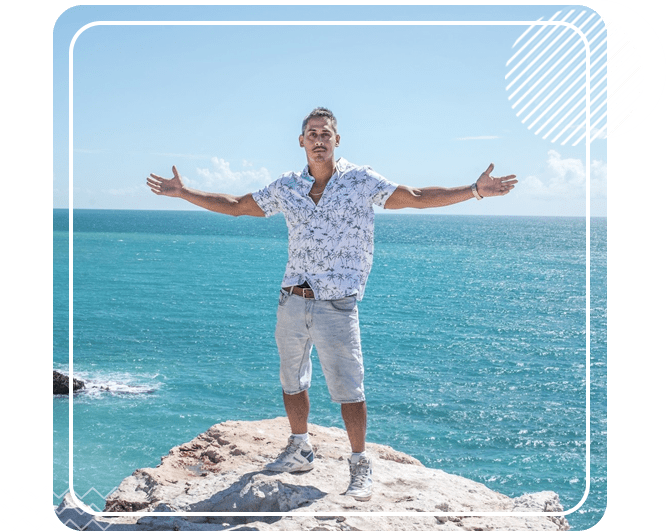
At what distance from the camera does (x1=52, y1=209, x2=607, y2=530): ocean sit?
981 inches

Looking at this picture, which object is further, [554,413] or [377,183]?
[554,413]

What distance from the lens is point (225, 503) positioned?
408 cm

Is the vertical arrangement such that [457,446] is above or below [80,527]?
below

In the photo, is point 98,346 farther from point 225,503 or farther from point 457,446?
point 225,503

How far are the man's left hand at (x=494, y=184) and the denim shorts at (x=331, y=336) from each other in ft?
3.26

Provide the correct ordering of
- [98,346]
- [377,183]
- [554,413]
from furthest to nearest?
1. [98,346]
2. [554,413]
3. [377,183]

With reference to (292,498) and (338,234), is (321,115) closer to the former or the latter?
(338,234)

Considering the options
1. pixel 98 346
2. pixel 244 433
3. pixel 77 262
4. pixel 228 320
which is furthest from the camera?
pixel 77 262

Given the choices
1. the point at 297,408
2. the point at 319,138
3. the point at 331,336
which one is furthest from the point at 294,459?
the point at 319,138

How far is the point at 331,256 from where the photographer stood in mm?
4059

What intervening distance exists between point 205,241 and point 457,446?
273 ft

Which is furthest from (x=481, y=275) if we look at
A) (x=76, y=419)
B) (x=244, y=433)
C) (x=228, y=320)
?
(x=244, y=433)

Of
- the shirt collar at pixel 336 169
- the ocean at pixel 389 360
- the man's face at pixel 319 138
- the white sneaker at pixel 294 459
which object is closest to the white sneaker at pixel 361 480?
the white sneaker at pixel 294 459

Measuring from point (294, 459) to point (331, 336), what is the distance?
96cm
